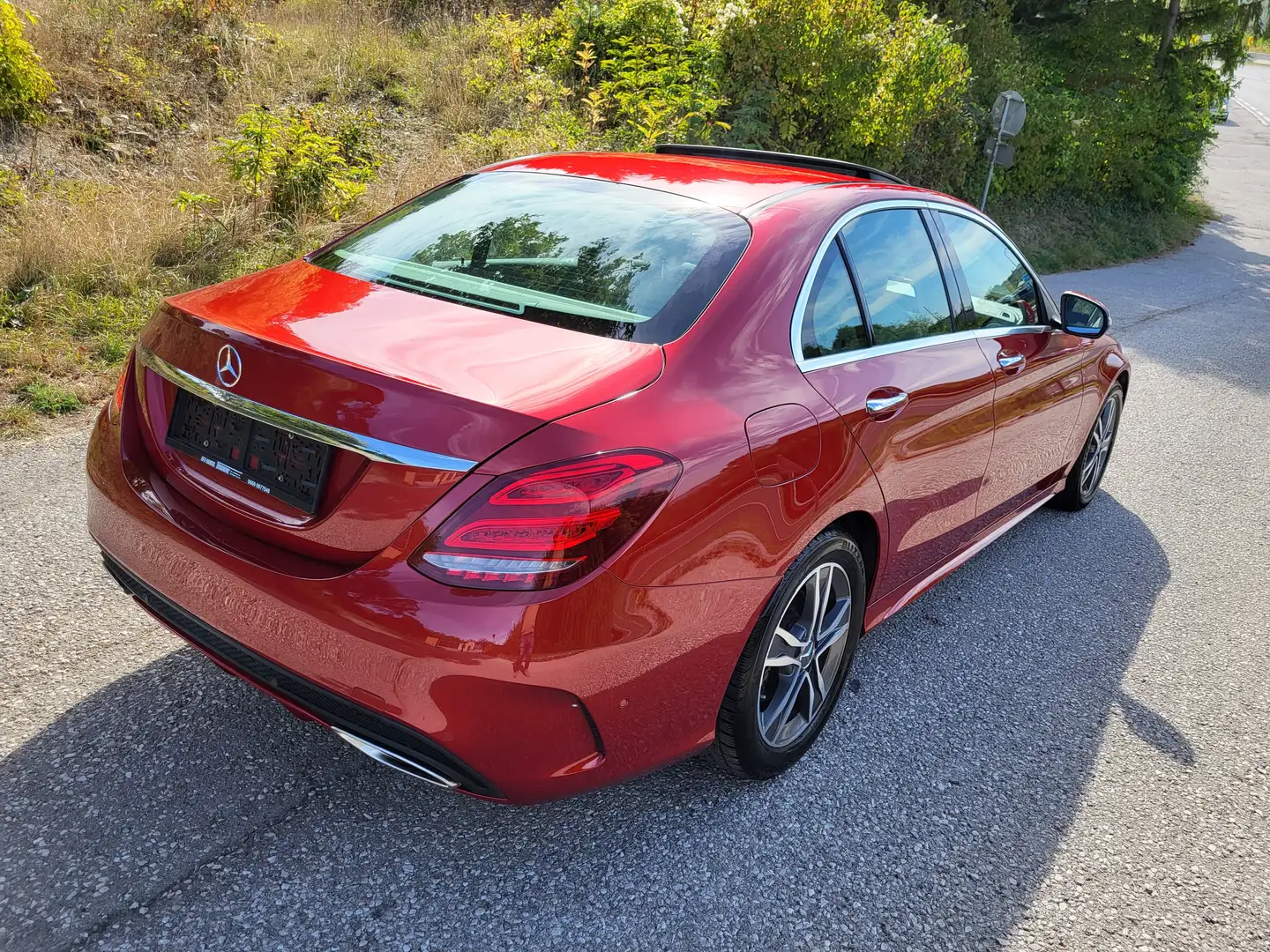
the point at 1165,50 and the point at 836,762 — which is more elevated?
the point at 1165,50

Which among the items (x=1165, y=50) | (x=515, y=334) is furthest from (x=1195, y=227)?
(x=515, y=334)

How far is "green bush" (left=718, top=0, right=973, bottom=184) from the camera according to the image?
11.2 meters

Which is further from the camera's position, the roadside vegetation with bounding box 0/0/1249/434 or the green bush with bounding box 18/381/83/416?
the roadside vegetation with bounding box 0/0/1249/434

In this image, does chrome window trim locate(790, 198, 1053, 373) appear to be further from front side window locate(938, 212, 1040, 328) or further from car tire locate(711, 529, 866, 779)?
car tire locate(711, 529, 866, 779)

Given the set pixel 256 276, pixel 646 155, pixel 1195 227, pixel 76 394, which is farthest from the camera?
pixel 1195 227

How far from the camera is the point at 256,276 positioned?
281 centimetres

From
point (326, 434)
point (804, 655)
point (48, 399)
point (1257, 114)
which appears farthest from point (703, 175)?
point (1257, 114)

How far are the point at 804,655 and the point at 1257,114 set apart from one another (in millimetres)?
52651

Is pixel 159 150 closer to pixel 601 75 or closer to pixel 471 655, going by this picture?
pixel 601 75

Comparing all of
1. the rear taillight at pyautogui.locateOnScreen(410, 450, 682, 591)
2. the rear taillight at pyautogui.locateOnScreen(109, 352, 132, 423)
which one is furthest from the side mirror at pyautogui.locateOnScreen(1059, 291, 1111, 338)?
the rear taillight at pyautogui.locateOnScreen(109, 352, 132, 423)

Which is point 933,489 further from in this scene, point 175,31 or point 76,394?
point 175,31

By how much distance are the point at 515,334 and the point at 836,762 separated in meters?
1.64

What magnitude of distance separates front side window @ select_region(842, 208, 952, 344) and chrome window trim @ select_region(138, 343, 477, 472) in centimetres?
155

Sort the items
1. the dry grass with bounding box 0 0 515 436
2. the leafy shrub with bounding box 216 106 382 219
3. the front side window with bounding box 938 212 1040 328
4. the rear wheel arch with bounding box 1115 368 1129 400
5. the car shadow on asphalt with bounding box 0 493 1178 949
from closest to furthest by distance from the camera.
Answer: the car shadow on asphalt with bounding box 0 493 1178 949 < the front side window with bounding box 938 212 1040 328 < the rear wheel arch with bounding box 1115 368 1129 400 < the dry grass with bounding box 0 0 515 436 < the leafy shrub with bounding box 216 106 382 219
